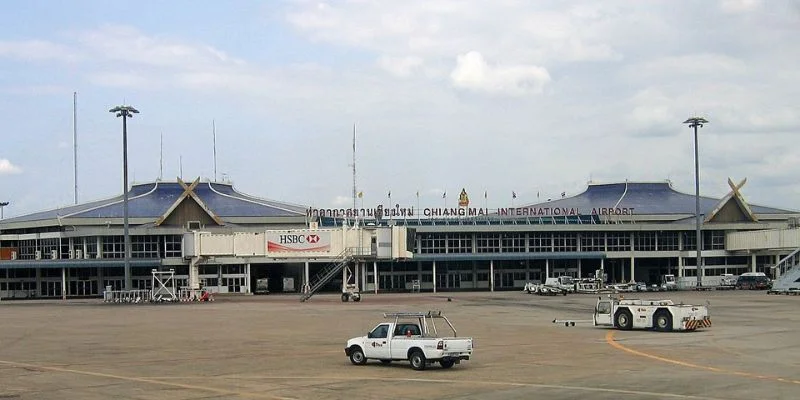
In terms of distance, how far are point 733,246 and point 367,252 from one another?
64362 mm

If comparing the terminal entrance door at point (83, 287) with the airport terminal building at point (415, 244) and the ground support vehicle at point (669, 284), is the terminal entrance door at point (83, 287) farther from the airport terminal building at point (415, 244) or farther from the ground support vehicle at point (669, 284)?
the ground support vehicle at point (669, 284)

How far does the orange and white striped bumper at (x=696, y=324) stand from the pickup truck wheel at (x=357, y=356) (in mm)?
23117

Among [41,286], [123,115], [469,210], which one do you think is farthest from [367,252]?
[41,286]

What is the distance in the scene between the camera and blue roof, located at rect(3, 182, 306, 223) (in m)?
141

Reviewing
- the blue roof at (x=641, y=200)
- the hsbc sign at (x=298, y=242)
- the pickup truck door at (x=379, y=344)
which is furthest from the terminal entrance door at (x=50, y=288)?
the pickup truck door at (x=379, y=344)

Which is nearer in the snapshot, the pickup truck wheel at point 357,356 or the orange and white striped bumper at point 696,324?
the pickup truck wheel at point 357,356

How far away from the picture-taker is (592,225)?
140 meters

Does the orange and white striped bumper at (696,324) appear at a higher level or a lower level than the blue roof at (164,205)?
lower

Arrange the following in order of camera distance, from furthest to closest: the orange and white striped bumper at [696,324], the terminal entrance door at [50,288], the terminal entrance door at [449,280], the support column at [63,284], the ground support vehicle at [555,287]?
the terminal entrance door at [449,280] → the terminal entrance door at [50,288] → the support column at [63,284] → the ground support vehicle at [555,287] → the orange and white striped bumper at [696,324]

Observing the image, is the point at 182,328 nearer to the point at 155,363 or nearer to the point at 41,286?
the point at 155,363

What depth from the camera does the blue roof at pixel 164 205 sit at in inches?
5536

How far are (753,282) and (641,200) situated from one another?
35.5m

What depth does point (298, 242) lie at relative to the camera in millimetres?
102500

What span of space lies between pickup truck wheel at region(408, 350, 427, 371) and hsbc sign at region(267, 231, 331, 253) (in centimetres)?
6749
